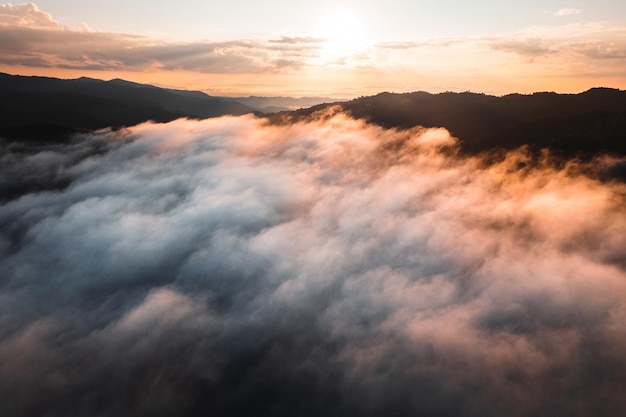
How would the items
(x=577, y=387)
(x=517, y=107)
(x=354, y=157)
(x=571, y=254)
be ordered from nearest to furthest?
1. (x=577, y=387)
2. (x=571, y=254)
3. (x=517, y=107)
4. (x=354, y=157)

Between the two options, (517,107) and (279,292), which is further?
(517,107)

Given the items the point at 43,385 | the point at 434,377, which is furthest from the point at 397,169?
the point at 43,385

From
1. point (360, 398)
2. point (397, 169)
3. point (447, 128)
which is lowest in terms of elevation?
point (360, 398)

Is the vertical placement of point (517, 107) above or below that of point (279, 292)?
above

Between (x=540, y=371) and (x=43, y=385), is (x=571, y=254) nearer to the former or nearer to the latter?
(x=540, y=371)

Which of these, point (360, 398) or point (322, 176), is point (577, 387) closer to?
point (360, 398)

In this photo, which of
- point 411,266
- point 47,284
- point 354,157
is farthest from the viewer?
point 354,157

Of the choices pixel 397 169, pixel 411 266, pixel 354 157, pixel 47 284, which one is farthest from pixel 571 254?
pixel 47 284
